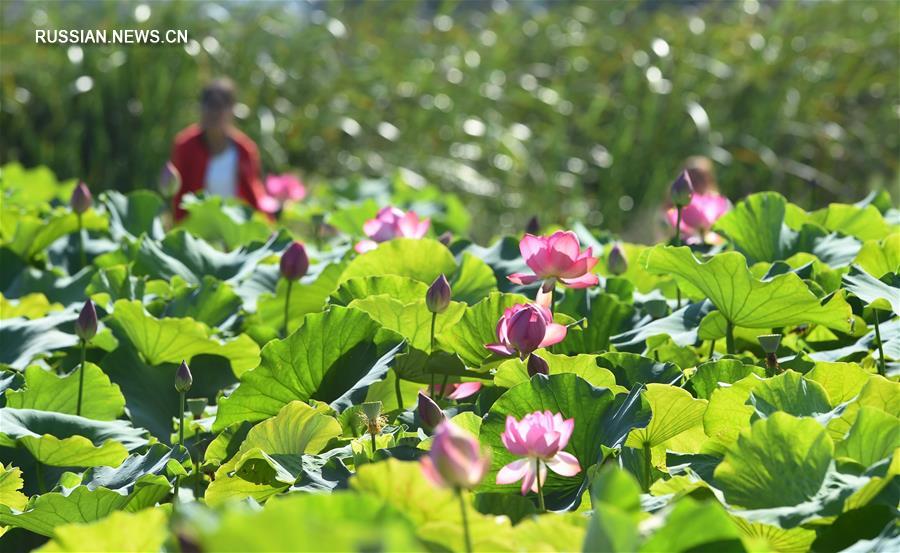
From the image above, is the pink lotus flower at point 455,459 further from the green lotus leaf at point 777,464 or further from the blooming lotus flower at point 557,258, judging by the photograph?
the blooming lotus flower at point 557,258

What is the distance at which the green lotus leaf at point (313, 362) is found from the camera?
133cm

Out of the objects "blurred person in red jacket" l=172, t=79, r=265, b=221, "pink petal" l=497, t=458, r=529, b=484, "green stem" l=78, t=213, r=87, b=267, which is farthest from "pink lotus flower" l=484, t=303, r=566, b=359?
"blurred person in red jacket" l=172, t=79, r=265, b=221

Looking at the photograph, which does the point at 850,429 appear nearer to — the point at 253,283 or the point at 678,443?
the point at 678,443

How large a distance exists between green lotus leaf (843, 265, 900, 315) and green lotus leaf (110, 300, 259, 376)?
→ 757 mm

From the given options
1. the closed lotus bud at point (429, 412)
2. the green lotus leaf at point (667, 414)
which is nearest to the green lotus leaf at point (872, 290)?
the green lotus leaf at point (667, 414)

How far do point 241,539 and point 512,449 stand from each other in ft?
1.46

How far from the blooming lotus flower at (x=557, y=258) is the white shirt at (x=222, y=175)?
4.11 meters

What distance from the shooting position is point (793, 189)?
7496 millimetres

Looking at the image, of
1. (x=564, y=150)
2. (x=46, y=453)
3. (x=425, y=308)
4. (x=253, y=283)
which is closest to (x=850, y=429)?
(x=425, y=308)

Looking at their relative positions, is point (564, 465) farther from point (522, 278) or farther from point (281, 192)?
point (281, 192)

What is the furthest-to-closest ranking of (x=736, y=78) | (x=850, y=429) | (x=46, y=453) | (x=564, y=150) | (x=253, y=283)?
1. (x=736, y=78)
2. (x=564, y=150)
3. (x=253, y=283)
4. (x=46, y=453)
5. (x=850, y=429)

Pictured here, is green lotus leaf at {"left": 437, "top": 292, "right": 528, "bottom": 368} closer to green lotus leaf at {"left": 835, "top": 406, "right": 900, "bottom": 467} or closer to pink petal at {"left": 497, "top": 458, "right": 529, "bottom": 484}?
pink petal at {"left": 497, "top": 458, "right": 529, "bottom": 484}

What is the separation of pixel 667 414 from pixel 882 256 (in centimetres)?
52

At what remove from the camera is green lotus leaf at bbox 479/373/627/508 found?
1118 millimetres
